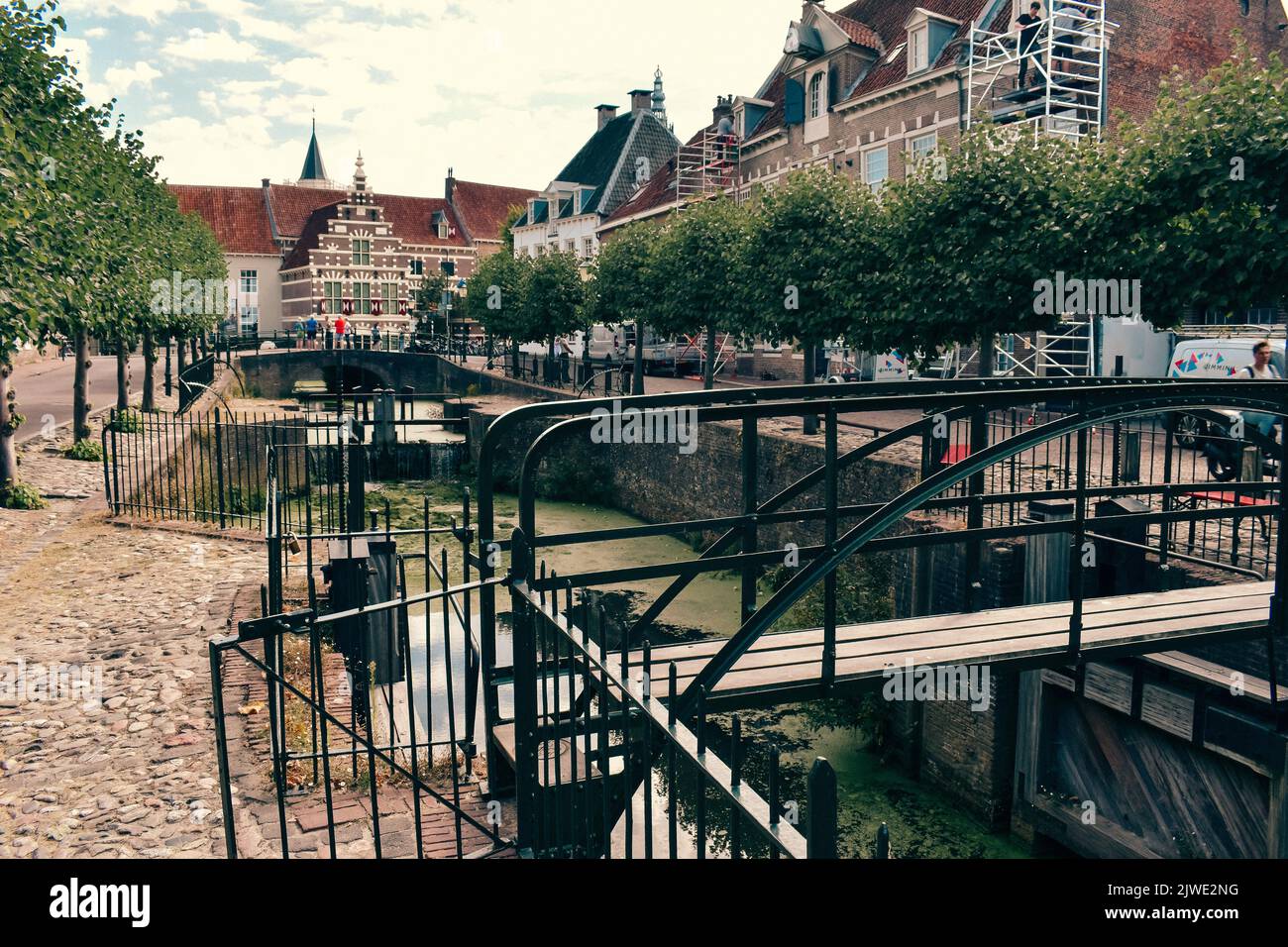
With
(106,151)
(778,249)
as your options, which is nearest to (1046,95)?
(778,249)

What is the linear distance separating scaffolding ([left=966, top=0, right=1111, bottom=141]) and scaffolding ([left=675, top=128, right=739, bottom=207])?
1273cm

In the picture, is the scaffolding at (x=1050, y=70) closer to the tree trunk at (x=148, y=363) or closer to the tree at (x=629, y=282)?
the tree at (x=629, y=282)

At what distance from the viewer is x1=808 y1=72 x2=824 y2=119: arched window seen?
1160 inches

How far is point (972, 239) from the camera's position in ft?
47.5

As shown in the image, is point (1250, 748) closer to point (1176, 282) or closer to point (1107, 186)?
point (1176, 282)

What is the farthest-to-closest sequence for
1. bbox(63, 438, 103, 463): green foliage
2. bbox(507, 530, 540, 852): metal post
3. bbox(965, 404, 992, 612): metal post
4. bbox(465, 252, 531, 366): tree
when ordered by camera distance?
bbox(465, 252, 531, 366): tree, bbox(63, 438, 103, 463): green foliage, bbox(965, 404, 992, 612): metal post, bbox(507, 530, 540, 852): metal post

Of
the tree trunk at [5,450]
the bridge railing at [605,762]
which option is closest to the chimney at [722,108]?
the tree trunk at [5,450]

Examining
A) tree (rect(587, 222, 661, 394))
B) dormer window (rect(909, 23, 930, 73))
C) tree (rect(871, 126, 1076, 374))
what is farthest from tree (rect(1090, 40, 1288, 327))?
dormer window (rect(909, 23, 930, 73))

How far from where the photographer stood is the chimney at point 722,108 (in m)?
37.9

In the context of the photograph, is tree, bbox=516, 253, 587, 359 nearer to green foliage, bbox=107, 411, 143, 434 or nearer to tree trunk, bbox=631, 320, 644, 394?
tree trunk, bbox=631, 320, 644, 394

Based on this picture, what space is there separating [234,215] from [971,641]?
74.3 m

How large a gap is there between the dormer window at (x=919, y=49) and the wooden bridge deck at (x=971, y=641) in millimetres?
21326

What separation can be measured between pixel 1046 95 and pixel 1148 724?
1591 cm
